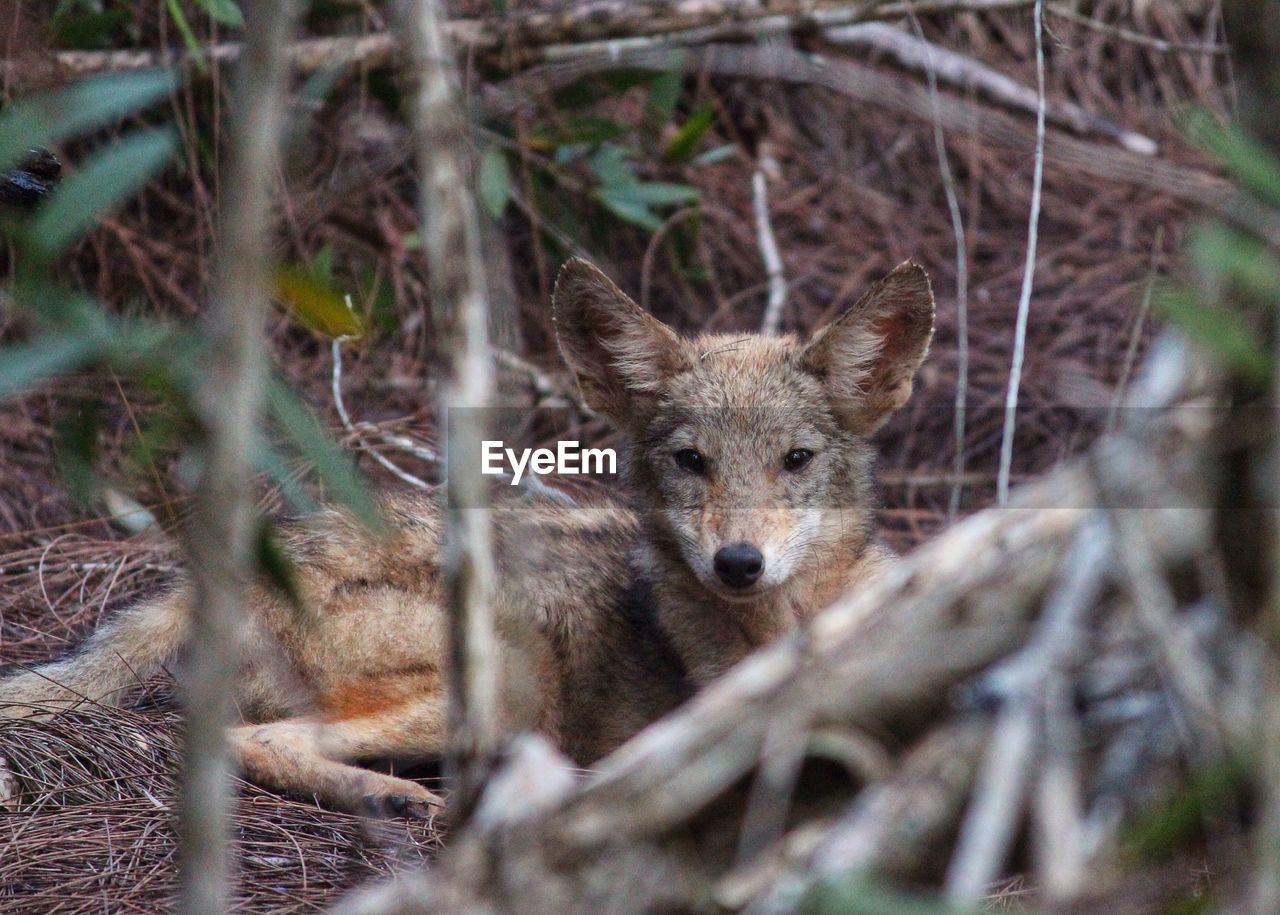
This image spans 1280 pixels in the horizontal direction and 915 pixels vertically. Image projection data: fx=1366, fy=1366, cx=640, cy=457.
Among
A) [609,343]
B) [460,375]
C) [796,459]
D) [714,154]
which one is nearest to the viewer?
[460,375]

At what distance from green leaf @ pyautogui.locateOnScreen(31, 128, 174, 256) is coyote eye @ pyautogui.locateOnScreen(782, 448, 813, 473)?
9.60ft

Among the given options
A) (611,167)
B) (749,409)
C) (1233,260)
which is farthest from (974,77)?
(1233,260)

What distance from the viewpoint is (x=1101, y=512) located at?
7.47 feet

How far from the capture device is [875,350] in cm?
503

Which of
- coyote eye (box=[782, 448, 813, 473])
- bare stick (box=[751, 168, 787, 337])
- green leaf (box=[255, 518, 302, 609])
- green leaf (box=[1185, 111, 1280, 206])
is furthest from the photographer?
bare stick (box=[751, 168, 787, 337])

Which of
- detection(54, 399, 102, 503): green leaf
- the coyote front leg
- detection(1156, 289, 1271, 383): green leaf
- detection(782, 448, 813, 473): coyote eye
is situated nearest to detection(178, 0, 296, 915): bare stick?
Result: detection(54, 399, 102, 503): green leaf

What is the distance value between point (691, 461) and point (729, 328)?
121 inches

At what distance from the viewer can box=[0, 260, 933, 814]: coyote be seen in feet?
15.8

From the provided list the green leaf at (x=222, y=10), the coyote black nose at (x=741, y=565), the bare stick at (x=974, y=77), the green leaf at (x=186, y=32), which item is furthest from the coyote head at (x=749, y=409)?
the bare stick at (x=974, y=77)

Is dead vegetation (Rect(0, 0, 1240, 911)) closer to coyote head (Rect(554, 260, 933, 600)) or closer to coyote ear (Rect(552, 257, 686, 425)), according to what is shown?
coyote head (Rect(554, 260, 933, 600))

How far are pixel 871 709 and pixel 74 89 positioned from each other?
1743 mm

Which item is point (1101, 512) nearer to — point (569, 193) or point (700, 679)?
point (700, 679)

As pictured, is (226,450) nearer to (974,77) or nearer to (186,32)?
(186,32)

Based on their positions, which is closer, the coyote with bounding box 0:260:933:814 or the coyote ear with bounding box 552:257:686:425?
the coyote with bounding box 0:260:933:814
